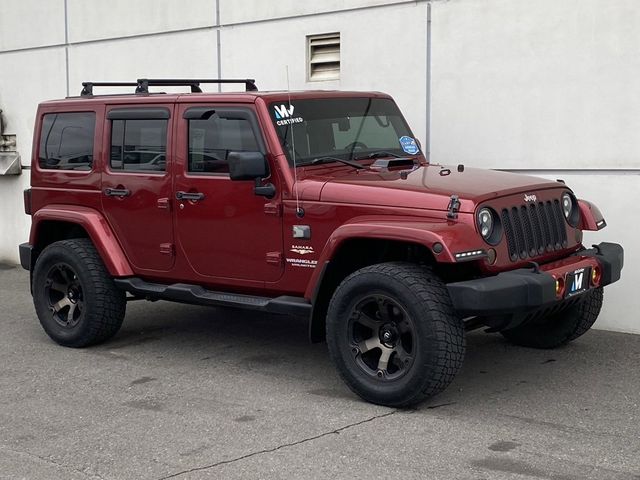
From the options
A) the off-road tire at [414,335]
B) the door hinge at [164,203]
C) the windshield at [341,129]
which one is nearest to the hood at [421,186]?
the windshield at [341,129]

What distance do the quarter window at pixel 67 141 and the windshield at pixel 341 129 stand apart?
175cm

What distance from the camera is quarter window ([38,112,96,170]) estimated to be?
23.9 feet

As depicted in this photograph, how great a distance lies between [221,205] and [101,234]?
119cm

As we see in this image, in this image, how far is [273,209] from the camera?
6160 mm

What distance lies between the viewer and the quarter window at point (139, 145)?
682 cm

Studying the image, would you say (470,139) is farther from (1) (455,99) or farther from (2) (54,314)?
(2) (54,314)

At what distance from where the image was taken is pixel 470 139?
326 inches

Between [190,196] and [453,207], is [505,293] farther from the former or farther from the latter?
[190,196]

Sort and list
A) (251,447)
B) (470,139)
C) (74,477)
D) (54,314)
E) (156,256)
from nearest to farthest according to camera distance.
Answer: (74,477)
(251,447)
(156,256)
(54,314)
(470,139)

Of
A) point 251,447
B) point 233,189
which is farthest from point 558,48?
point 251,447

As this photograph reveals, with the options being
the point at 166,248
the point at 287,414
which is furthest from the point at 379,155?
the point at 287,414

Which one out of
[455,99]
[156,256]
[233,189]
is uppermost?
[455,99]

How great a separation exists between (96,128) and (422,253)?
2866 mm

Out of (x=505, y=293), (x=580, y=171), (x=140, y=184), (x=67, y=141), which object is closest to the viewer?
(x=505, y=293)
